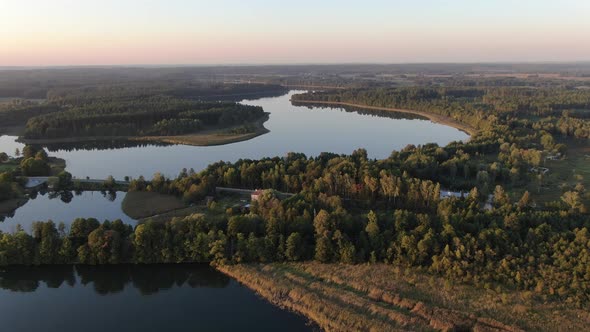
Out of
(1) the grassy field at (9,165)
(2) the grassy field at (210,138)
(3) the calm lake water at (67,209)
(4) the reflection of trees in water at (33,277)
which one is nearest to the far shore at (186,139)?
(2) the grassy field at (210,138)

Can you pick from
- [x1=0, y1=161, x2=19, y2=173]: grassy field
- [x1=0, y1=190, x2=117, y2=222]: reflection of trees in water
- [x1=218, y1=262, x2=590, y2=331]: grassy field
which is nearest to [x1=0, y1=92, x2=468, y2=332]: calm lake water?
[x1=0, y1=190, x2=117, y2=222]: reflection of trees in water

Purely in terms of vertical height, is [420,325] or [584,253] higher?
[584,253]

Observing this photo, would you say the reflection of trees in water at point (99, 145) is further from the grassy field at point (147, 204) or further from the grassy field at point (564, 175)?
the grassy field at point (564, 175)

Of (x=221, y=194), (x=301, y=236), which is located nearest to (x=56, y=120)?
(x=221, y=194)

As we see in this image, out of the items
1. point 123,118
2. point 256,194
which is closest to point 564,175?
point 256,194

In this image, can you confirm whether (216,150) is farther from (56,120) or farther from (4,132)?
(4,132)
